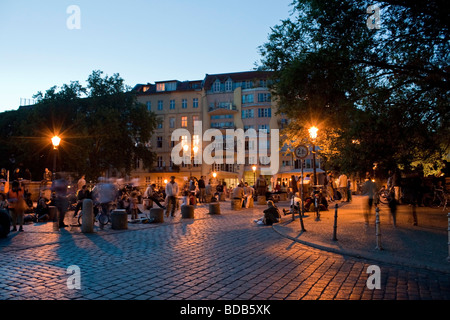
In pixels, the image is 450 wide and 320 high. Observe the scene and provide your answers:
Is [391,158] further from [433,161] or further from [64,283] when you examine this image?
[64,283]

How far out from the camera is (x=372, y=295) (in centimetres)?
509

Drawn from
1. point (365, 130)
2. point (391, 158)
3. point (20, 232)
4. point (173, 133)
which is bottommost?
point (20, 232)

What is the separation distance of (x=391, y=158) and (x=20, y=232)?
1343cm

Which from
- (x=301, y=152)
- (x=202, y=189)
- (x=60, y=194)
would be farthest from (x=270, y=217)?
(x=202, y=189)

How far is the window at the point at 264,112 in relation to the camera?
→ 6462 centimetres

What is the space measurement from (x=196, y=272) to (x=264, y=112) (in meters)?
59.9

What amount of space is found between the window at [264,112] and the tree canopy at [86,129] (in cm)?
2077

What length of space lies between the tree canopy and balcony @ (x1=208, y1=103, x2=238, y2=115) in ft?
54.5

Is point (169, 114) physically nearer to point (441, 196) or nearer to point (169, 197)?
point (169, 197)

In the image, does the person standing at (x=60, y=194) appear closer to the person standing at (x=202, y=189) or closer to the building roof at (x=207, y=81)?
the person standing at (x=202, y=189)

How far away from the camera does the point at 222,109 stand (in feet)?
215

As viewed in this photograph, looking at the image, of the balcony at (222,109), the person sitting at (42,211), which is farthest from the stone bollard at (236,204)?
the balcony at (222,109)

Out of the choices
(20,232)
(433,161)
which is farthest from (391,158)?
(20,232)
